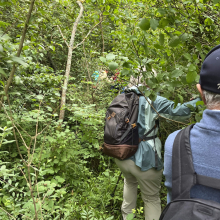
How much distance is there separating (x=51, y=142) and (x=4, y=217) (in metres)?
1.20

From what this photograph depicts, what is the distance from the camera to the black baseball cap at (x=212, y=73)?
0.73 metres

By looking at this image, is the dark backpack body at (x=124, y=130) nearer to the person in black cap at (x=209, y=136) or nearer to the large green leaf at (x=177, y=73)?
the large green leaf at (x=177, y=73)

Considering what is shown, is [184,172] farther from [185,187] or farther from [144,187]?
[144,187]

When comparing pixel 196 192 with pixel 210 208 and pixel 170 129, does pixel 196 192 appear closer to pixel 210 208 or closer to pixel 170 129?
pixel 210 208

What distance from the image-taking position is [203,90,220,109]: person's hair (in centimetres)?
75

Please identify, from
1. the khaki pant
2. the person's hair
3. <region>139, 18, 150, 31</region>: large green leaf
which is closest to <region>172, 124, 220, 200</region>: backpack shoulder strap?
the person's hair

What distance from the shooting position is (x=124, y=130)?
2053 mm

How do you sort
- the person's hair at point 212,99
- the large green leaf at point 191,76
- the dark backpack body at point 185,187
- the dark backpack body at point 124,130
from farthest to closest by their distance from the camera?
the dark backpack body at point 124,130, the large green leaf at point 191,76, the person's hair at point 212,99, the dark backpack body at point 185,187

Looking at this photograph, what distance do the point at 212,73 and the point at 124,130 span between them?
55.1 inches

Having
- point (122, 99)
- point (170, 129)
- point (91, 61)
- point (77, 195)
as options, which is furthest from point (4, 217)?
point (91, 61)

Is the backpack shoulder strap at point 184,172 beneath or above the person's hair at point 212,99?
beneath

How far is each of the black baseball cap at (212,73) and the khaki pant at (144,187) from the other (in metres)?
1.51

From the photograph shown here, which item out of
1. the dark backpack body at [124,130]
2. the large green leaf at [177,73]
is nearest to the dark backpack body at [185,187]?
the large green leaf at [177,73]

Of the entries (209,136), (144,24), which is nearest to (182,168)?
(209,136)
